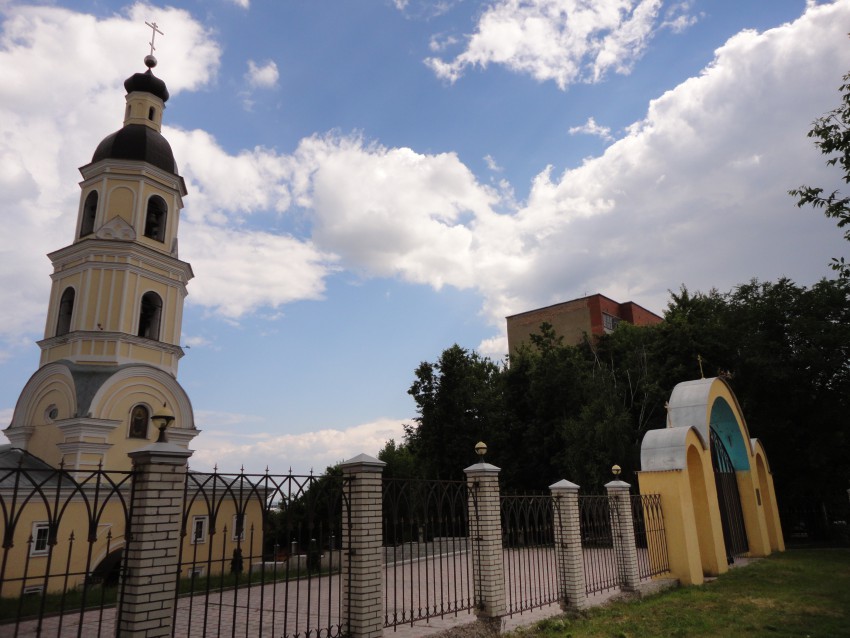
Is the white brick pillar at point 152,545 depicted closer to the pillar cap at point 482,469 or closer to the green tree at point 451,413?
the pillar cap at point 482,469

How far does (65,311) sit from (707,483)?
2095 centimetres

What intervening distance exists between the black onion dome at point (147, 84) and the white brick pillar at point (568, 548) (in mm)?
22383

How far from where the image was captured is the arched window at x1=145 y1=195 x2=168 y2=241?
857 inches

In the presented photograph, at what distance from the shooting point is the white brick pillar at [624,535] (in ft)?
35.4

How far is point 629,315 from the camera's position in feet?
156

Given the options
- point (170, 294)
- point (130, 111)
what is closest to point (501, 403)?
point (170, 294)

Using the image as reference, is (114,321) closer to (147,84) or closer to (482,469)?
(147,84)

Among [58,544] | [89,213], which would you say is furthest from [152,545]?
[89,213]

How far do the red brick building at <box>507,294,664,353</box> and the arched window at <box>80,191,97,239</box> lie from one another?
28652 mm

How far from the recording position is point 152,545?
504 centimetres

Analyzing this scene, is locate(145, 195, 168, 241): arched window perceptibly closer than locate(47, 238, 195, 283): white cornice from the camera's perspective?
No

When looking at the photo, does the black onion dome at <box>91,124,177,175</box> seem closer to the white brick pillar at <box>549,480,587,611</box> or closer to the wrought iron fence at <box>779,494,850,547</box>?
the white brick pillar at <box>549,480,587,611</box>

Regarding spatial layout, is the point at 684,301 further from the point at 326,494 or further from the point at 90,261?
the point at 326,494

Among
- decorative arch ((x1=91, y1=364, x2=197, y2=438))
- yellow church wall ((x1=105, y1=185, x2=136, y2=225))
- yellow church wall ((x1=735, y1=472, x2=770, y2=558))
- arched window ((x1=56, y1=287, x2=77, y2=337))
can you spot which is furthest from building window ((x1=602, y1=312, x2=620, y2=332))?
arched window ((x1=56, y1=287, x2=77, y2=337))
